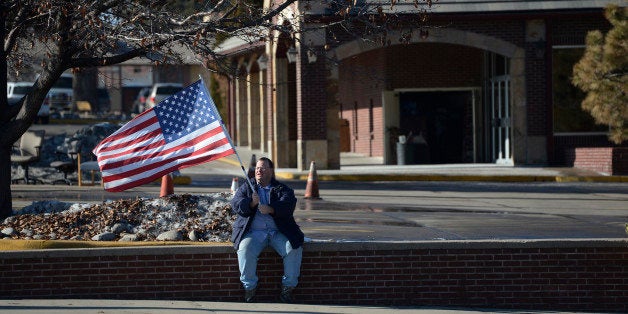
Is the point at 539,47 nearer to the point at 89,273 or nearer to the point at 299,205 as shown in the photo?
the point at 299,205

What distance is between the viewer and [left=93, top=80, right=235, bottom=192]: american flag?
12008 millimetres

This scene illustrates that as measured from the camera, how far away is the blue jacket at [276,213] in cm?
1127

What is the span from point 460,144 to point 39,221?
2266 centimetres

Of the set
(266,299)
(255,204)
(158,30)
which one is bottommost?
(266,299)

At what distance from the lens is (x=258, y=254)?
37.2 feet

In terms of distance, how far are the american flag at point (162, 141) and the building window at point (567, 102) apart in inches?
767

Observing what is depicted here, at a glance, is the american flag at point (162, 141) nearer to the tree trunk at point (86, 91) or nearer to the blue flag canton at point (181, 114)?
the blue flag canton at point (181, 114)

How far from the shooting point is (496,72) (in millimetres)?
32062

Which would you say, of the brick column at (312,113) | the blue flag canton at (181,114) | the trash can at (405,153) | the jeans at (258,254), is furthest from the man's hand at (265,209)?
the trash can at (405,153)

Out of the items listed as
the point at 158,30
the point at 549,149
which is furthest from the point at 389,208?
the point at 549,149

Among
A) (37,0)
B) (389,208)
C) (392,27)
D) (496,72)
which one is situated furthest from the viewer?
(496,72)

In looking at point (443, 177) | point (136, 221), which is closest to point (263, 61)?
point (443, 177)

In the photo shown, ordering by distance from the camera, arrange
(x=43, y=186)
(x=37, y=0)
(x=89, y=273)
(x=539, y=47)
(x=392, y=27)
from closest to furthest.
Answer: (x=89, y=273)
(x=37, y=0)
(x=392, y=27)
(x=43, y=186)
(x=539, y=47)

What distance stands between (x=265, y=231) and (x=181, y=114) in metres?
1.71
